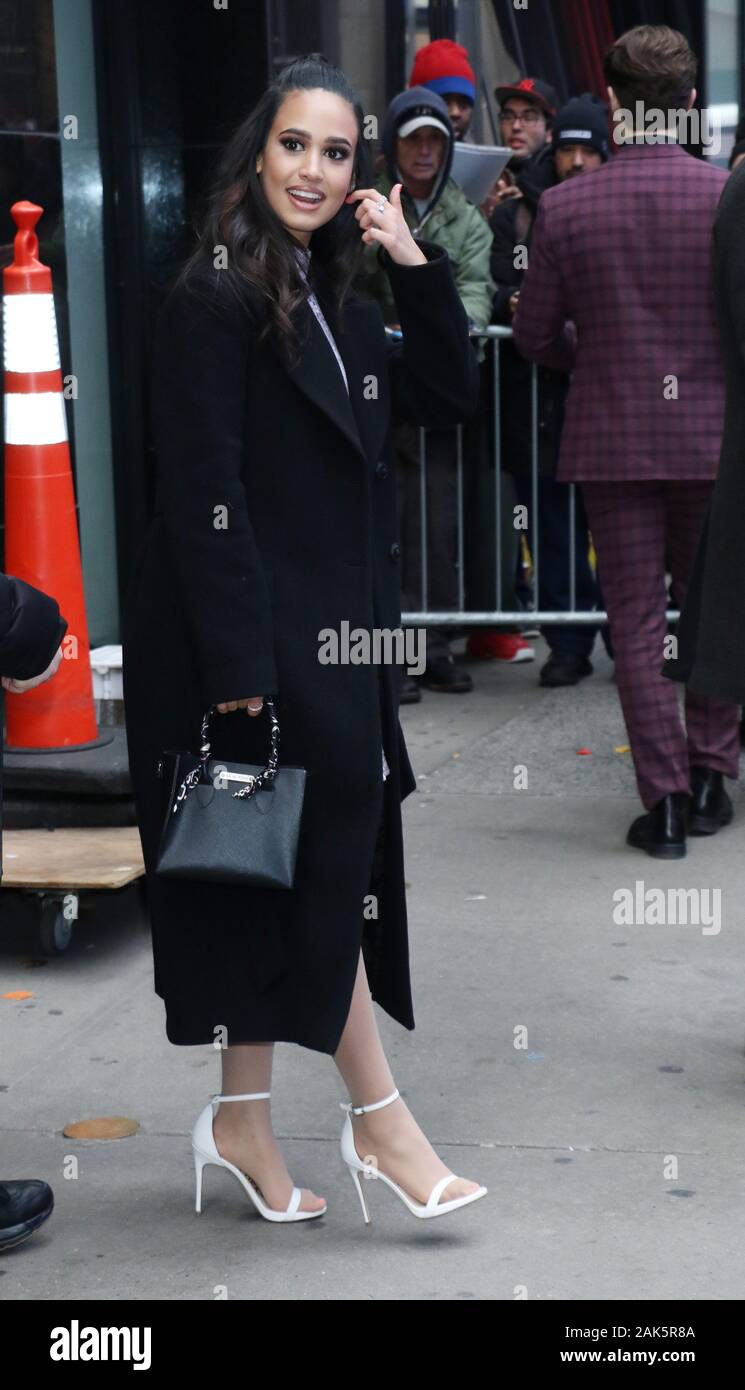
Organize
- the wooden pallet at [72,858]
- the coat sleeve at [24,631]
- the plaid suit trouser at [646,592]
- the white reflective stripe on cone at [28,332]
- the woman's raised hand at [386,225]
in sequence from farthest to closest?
the plaid suit trouser at [646,592]
the white reflective stripe on cone at [28,332]
the wooden pallet at [72,858]
the woman's raised hand at [386,225]
the coat sleeve at [24,631]

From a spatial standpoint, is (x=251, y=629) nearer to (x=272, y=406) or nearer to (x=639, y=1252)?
(x=272, y=406)

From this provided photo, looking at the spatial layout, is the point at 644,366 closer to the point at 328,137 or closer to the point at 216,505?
the point at 328,137

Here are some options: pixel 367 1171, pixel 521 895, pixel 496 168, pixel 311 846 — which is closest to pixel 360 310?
pixel 311 846

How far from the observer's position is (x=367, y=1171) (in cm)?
356

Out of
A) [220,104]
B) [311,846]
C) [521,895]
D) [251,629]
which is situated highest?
[220,104]

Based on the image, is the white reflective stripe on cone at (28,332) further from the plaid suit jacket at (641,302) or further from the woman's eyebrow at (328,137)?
the woman's eyebrow at (328,137)

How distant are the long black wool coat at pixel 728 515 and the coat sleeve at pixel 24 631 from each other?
153cm

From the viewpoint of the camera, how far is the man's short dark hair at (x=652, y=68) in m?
5.50

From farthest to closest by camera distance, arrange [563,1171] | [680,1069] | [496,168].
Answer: [496,168] → [680,1069] → [563,1171]

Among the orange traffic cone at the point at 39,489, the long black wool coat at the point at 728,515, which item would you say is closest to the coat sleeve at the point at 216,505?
the long black wool coat at the point at 728,515

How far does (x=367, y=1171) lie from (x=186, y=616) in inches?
40.2

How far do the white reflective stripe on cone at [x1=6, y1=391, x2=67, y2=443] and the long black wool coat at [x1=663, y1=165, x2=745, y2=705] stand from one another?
188 centimetres

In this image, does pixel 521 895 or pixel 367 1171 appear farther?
pixel 521 895

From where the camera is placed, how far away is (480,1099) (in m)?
4.12
